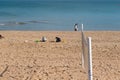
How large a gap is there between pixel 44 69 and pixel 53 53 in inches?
144

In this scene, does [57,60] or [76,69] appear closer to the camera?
[76,69]

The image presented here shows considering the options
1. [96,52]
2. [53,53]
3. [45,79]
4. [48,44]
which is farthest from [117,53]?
[45,79]

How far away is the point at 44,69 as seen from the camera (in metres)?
14.4

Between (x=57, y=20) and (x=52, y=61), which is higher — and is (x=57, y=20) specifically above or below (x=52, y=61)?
above

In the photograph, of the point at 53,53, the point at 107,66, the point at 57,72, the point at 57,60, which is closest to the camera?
the point at 57,72

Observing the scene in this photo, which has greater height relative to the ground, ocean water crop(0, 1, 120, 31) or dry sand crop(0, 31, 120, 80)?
ocean water crop(0, 1, 120, 31)

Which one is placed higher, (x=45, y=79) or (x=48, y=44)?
(x=48, y=44)

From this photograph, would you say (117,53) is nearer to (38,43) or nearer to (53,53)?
(53,53)

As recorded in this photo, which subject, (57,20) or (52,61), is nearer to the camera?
(52,61)

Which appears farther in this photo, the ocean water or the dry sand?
the ocean water

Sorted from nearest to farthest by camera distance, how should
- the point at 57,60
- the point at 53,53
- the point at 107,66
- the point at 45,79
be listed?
the point at 45,79 < the point at 107,66 < the point at 57,60 < the point at 53,53

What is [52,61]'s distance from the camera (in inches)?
632

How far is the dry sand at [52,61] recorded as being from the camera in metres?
13.4

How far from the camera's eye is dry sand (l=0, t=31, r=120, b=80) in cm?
1341
